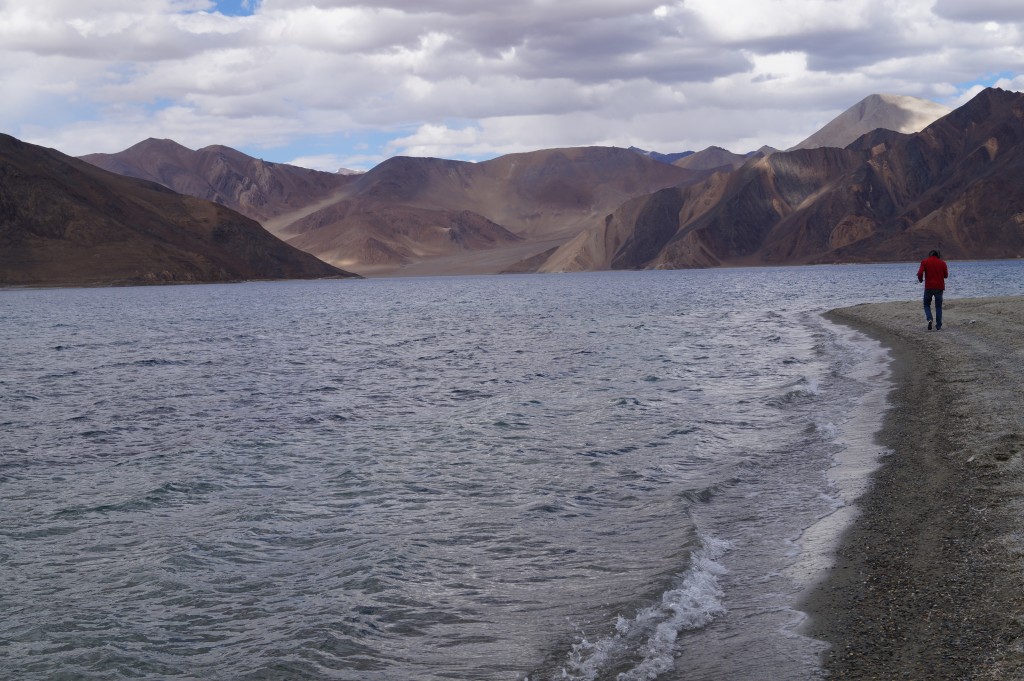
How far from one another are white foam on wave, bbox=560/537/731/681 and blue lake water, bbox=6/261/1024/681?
0.10 feet

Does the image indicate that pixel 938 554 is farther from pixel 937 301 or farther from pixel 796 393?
pixel 937 301

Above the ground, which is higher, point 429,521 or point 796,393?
point 796,393

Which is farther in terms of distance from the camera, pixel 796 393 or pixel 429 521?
pixel 796 393

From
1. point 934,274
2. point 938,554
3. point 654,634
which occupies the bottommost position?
point 654,634

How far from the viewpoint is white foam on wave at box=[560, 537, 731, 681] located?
8.37 meters

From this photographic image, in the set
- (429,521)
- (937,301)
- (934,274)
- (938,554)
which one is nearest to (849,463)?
(938,554)

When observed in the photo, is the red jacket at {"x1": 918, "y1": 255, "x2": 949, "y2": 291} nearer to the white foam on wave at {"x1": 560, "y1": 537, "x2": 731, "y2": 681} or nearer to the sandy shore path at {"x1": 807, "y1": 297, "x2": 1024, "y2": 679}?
the sandy shore path at {"x1": 807, "y1": 297, "x2": 1024, "y2": 679}

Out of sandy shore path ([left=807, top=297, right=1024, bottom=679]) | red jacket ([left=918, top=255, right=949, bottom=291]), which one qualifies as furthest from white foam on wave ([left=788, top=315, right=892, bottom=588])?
red jacket ([left=918, top=255, right=949, bottom=291])

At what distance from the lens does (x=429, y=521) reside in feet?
44.9

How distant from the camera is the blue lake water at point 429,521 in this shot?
30.0 ft

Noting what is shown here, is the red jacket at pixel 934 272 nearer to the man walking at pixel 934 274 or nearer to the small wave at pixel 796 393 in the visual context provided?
the man walking at pixel 934 274

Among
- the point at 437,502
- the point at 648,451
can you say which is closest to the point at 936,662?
the point at 437,502

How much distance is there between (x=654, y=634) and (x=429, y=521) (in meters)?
5.25

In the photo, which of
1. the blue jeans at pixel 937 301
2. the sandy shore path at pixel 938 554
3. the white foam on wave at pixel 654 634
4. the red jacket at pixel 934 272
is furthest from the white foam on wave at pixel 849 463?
the blue jeans at pixel 937 301
